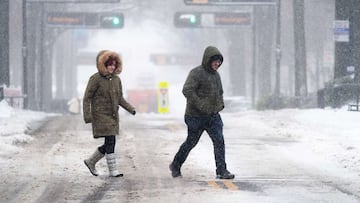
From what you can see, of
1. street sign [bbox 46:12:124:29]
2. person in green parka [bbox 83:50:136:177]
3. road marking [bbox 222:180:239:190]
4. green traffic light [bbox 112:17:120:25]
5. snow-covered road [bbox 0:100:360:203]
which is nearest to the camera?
snow-covered road [bbox 0:100:360:203]

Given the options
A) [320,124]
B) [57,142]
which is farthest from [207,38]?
[57,142]

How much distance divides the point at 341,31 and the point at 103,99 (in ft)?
53.6

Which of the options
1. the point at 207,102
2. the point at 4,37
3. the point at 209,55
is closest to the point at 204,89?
the point at 207,102

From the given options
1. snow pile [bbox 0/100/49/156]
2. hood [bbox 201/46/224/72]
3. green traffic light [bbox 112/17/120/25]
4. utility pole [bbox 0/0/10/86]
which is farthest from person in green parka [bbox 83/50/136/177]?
green traffic light [bbox 112/17/120/25]

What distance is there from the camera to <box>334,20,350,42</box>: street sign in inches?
1030

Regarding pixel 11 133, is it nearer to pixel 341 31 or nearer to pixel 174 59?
pixel 341 31

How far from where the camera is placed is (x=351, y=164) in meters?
12.8

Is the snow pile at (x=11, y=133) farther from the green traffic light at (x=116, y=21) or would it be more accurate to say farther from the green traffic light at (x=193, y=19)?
the green traffic light at (x=193, y=19)

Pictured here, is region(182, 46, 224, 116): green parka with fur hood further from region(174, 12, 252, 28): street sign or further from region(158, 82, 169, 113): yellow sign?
region(158, 82, 169, 113): yellow sign

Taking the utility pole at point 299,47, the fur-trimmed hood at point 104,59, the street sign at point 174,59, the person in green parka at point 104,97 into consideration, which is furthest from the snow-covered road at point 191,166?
the street sign at point 174,59

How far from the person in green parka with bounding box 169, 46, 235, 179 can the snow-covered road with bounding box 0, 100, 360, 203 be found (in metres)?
0.36

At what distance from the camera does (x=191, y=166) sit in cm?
1281

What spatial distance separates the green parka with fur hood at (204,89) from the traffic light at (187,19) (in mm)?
34711

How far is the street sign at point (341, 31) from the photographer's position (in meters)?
26.2
